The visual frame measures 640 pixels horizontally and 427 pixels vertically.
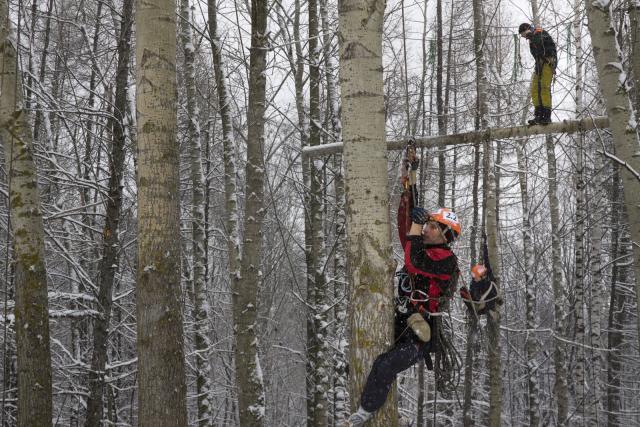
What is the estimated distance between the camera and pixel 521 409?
24062mm

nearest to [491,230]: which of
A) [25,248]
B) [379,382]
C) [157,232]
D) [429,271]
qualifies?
[429,271]

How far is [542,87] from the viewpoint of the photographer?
5.87 meters

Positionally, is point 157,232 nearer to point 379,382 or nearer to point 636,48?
point 379,382

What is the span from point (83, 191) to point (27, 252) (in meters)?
4.78

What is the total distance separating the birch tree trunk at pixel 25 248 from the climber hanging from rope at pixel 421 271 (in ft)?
11.8

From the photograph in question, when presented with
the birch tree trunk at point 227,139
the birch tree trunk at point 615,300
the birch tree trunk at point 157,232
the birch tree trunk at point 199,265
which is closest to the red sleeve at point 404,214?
the birch tree trunk at point 157,232

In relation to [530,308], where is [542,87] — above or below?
above

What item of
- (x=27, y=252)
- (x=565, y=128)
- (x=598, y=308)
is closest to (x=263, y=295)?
(x=598, y=308)

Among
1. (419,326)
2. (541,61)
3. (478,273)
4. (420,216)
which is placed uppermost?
(541,61)

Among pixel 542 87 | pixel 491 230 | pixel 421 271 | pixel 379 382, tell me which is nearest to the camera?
pixel 379 382

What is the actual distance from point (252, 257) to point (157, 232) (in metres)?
2.39

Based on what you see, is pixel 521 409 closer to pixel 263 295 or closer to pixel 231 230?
pixel 263 295

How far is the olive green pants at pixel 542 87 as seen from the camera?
5736mm

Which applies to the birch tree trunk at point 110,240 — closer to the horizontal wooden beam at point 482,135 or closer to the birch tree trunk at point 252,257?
the birch tree trunk at point 252,257
